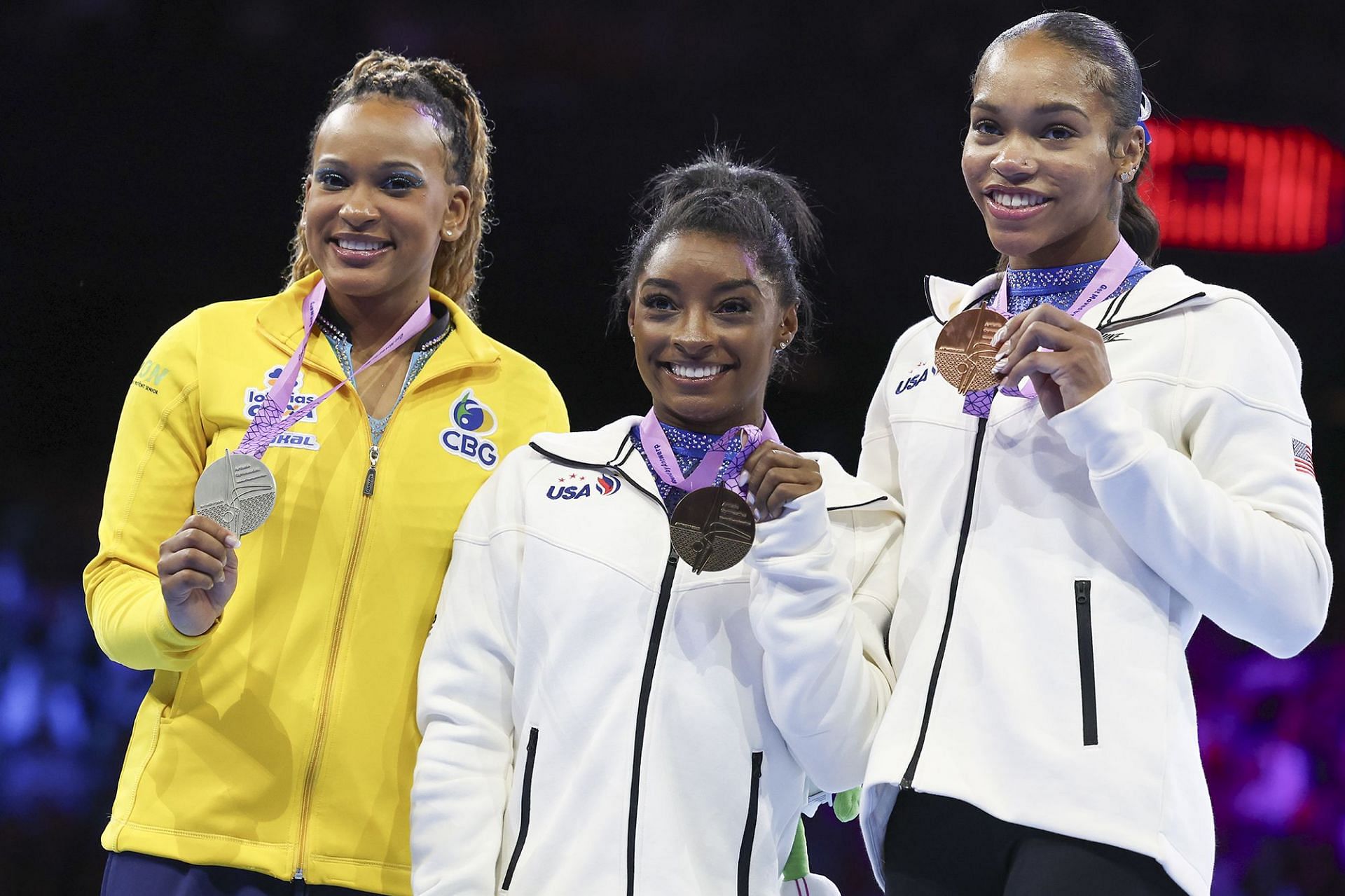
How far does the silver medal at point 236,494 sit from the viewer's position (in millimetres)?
1874

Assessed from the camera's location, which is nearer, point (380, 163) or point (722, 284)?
point (722, 284)

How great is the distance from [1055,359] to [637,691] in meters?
0.69

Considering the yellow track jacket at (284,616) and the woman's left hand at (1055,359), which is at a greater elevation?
the woman's left hand at (1055,359)

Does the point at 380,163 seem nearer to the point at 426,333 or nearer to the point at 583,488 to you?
the point at 426,333

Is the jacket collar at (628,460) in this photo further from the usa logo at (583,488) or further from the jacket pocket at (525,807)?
the jacket pocket at (525,807)

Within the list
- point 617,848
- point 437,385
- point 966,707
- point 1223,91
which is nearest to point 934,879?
point 966,707

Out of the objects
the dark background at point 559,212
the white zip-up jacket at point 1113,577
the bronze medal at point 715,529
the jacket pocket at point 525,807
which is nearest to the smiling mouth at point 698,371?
the bronze medal at point 715,529

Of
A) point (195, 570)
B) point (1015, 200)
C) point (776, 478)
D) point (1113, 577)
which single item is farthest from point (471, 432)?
point (1113, 577)

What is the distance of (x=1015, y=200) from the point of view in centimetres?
188

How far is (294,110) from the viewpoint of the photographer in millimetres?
4223

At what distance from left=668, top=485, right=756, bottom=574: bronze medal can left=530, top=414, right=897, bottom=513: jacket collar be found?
170 millimetres

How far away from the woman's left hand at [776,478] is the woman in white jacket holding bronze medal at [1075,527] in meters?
0.19

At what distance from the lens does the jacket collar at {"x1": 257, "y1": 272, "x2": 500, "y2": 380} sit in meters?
2.19

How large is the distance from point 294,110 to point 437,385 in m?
2.32
